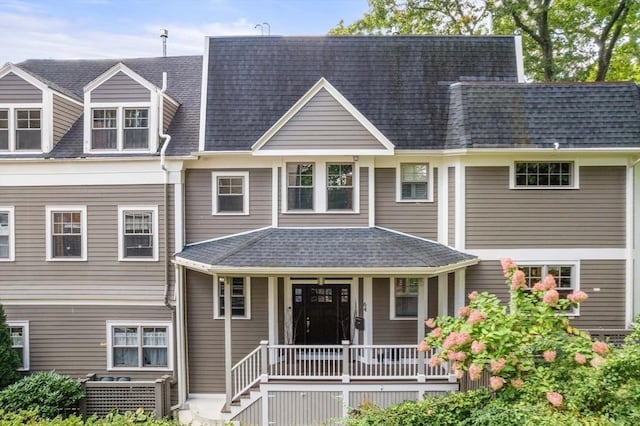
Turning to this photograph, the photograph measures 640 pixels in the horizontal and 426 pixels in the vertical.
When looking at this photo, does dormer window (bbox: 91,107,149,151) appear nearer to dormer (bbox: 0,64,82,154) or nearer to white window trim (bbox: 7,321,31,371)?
dormer (bbox: 0,64,82,154)

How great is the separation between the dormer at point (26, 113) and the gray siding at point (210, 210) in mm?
3879

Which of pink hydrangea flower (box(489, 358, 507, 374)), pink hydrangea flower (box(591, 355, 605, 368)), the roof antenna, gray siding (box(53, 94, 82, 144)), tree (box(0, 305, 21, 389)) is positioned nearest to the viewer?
pink hydrangea flower (box(591, 355, 605, 368))

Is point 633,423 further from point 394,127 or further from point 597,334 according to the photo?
point 394,127

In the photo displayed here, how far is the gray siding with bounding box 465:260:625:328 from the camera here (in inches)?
421

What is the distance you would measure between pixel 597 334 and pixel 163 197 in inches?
443

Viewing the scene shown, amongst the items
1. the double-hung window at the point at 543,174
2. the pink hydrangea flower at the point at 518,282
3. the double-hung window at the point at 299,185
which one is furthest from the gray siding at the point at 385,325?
the double-hung window at the point at 543,174

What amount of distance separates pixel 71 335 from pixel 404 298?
28.9 ft

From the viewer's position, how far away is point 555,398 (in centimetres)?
712

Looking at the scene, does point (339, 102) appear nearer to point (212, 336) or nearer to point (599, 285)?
point (212, 336)

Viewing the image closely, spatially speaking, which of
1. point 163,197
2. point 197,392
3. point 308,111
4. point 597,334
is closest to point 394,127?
point 308,111

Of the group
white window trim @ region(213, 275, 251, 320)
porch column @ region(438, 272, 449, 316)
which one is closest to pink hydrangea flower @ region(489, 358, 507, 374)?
porch column @ region(438, 272, 449, 316)

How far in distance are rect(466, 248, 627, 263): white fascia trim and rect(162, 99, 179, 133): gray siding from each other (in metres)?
8.64

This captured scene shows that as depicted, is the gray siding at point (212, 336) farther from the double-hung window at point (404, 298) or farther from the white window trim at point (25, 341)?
the white window trim at point (25, 341)

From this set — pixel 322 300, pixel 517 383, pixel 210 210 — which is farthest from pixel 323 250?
pixel 517 383
